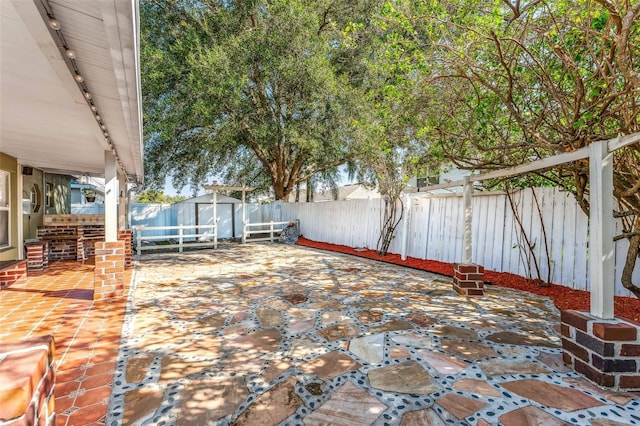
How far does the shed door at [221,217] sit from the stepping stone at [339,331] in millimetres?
10471

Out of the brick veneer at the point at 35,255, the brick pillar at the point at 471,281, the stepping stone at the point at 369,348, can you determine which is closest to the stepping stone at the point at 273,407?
the stepping stone at the point at 369,348

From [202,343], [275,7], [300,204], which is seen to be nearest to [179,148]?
[300,204]

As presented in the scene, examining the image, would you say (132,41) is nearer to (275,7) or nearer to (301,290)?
(301,290)

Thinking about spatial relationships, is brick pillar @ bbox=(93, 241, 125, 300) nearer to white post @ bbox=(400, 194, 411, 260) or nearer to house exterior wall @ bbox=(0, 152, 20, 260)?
house exterior wall @ bbox=(0, 152, 20, 260)

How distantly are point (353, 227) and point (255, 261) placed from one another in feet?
11.3

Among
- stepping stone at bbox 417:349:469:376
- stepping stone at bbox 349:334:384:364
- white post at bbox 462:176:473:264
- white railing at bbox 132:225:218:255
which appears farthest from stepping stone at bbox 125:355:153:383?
white railing at bbox 132:225:218:255

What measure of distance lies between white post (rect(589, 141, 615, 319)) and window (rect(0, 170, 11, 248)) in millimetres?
8248

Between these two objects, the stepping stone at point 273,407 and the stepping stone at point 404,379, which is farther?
the stepping stone at point 404,379

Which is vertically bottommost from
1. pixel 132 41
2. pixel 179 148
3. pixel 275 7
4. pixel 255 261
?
pixel 255 261

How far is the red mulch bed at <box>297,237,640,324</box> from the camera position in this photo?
139 inches

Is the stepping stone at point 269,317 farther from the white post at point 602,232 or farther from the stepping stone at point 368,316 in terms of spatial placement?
the white post at point 602,232

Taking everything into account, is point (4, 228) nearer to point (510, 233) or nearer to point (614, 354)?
point (614, 354)

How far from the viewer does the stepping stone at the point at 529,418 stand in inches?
69.2

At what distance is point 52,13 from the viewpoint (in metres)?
1.51
